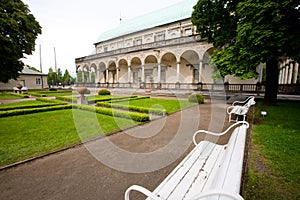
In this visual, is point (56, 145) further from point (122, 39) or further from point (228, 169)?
point (122, 39)

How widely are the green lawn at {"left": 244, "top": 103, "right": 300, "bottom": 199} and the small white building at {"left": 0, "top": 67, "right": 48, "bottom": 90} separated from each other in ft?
132

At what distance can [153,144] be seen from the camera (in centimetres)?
452

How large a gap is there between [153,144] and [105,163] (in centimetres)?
158

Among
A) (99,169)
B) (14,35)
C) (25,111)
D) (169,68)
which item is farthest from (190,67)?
(14,35)

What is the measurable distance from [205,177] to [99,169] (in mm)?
2248

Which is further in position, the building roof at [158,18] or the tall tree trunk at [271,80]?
the building roof at [158,18]

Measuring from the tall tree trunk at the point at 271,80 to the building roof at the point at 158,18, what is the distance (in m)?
17.1

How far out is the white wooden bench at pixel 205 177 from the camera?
119 cm

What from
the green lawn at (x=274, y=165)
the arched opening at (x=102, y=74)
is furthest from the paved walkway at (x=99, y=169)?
the arched opening at (x=102, y=74)

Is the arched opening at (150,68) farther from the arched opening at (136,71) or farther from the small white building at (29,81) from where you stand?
the small white building at (29,81)

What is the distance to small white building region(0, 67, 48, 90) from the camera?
2960 cm

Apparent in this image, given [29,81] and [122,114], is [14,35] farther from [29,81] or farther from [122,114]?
[122,114]

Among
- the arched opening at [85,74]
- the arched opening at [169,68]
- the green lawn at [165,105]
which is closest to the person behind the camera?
the green lawn at [165,105]

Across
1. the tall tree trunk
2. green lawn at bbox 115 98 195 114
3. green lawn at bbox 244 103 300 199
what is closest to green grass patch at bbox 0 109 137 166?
green lawn at bbox 115 98 195 114
